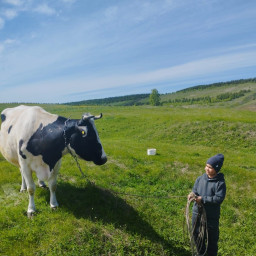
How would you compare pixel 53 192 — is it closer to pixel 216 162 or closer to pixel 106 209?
pixel 106 209

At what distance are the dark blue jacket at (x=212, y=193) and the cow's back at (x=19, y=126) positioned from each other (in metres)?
4.79

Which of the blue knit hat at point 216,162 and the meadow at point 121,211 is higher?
the blue knit hat at point 216,162

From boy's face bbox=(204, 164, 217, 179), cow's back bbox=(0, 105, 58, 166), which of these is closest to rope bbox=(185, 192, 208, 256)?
boy's face bbox=(204, 164, 217, 179)

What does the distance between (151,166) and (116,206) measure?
5.26 m

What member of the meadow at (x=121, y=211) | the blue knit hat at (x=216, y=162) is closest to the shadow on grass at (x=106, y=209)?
the meadow at (x=121, y=211)

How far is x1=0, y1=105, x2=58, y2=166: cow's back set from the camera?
702 centimetres

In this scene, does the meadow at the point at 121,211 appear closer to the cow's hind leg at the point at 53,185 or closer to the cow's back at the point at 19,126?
the cow's hind leg at the point at 53,185

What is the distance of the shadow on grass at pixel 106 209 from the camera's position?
7.27 meters

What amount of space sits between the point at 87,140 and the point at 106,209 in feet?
9.23

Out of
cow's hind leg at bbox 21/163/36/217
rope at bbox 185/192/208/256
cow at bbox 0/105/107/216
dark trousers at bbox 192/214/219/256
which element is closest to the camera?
rope at bbox 185/192/208/256

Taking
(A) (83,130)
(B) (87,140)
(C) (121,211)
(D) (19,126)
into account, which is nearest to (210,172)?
(B) (87,140)

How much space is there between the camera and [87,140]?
6625mm

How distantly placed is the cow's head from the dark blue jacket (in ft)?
9.39

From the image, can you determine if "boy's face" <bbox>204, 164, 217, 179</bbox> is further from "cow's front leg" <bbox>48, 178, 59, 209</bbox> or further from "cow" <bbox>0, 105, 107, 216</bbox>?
"cow's front leg" <bbox>48, 178, 59, 209</bbox>
